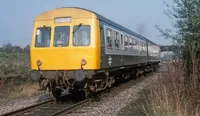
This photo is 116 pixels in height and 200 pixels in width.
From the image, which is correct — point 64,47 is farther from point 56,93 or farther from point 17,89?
point 17,89

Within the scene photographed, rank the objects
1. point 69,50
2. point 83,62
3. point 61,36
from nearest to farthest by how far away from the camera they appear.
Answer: point 83,62 → point 69,50 → point 61,36

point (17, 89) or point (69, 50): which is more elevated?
point (69, 50)

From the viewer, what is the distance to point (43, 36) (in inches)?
472

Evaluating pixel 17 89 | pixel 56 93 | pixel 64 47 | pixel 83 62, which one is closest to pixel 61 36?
pixel 64 47

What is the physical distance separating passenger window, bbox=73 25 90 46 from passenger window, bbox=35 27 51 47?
0.98 metres

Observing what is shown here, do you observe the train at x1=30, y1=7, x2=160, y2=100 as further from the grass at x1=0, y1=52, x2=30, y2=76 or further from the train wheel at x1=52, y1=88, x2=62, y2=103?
the grass at x1=0, y1=52, x2=30, y2=76

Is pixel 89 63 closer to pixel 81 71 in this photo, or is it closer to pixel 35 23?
pixel 81 71

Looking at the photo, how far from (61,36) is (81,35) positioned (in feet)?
2.38

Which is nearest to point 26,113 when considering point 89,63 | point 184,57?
point 89,63

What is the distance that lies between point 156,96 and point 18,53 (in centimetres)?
2306

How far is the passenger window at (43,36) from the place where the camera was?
11875mm

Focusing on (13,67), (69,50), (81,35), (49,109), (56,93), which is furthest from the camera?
(13,67)

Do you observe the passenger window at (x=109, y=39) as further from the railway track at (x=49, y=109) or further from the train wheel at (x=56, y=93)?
the train wheel at (x=56, y=93)

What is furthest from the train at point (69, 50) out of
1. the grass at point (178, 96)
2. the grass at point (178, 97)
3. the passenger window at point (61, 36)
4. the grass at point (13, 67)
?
the grass at point (13, 67)
